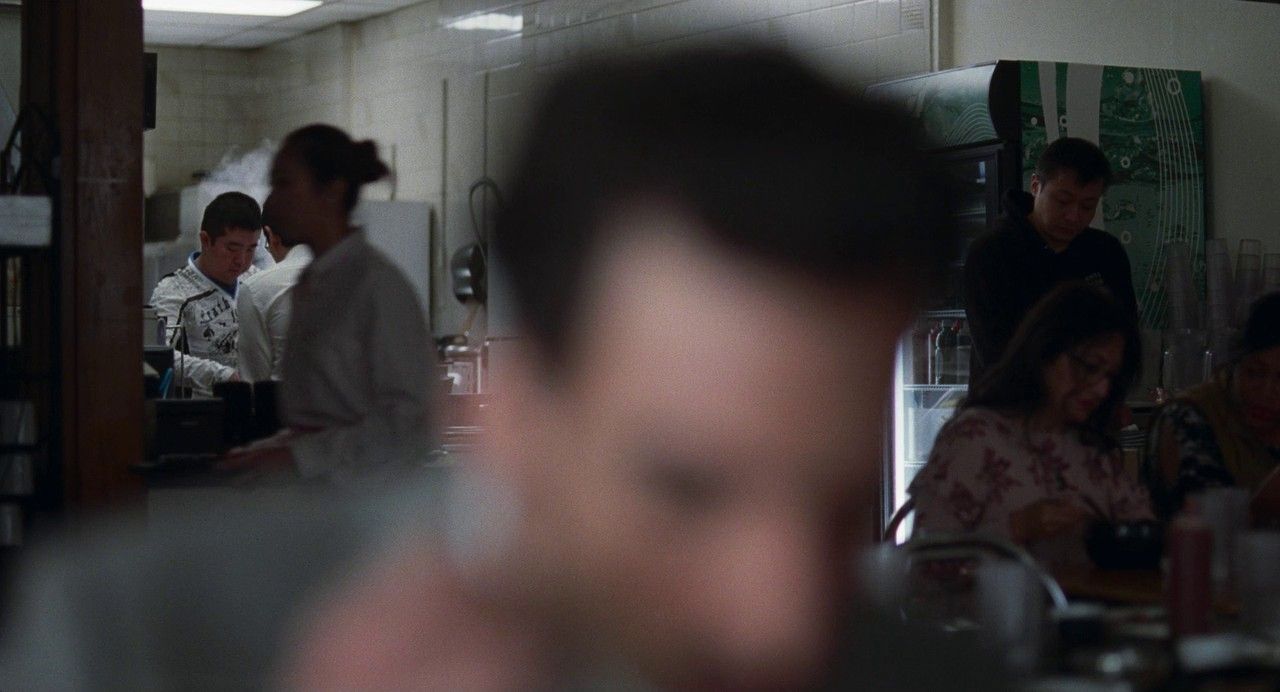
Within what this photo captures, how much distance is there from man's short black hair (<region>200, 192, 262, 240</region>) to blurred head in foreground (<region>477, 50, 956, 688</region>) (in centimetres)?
475

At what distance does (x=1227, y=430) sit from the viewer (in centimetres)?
318

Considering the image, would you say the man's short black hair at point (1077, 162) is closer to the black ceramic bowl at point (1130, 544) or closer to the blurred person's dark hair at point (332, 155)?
the black ceramic bowl at point (1130, 544)

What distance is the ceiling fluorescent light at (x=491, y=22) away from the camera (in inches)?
340

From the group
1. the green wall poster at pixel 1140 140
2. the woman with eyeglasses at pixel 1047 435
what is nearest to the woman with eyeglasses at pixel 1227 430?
the woman with eyeglasses at pixel 1047 435

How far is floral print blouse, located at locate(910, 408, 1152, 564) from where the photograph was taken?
2799mm

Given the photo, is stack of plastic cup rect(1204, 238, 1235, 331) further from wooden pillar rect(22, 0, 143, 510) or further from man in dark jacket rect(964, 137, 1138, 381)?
wooden pillar rect(22, 0, 143, 510)

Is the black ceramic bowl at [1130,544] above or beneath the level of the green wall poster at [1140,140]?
beneath

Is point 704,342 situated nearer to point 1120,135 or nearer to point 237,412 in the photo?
point 237,412

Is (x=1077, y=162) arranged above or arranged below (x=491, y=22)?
below

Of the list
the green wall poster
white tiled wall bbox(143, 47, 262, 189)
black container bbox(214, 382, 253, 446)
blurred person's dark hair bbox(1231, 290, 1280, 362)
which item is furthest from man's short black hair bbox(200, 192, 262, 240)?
white tiled wall bbox(143, 47, 262, 189)

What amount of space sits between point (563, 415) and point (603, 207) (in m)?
0.08

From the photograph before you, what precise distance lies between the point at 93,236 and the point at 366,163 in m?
0.79

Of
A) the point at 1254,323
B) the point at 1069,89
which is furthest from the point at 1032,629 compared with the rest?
the point at 1069,89

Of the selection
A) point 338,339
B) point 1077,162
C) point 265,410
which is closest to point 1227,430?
point 1077,162
